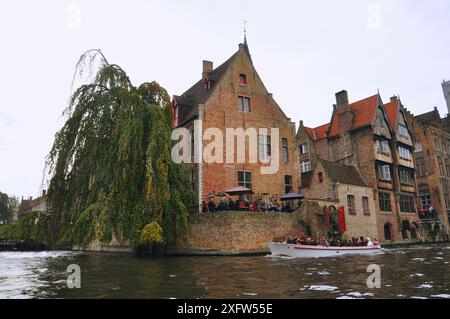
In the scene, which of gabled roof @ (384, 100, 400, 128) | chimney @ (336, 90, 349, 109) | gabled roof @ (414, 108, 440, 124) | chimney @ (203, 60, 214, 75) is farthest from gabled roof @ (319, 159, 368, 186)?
gabled roof @ (414, 108, 440, 124)

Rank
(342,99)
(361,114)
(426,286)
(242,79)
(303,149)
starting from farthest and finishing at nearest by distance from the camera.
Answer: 1. (303,149)
2. (342,99)
3. (361,114)
4. (242,79)
5. (426,286)

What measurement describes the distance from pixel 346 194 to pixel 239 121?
34.0 ft

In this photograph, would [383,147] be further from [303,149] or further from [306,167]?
[303,149]

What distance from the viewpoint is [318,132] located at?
136ft

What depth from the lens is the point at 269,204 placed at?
84.6 feet

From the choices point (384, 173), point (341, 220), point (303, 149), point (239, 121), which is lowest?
point (341, 220)

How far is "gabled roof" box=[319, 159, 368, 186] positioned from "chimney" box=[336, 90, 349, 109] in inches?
258

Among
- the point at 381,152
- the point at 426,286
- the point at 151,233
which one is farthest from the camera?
the point at 381,152

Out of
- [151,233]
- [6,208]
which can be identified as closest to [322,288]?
[151,233]

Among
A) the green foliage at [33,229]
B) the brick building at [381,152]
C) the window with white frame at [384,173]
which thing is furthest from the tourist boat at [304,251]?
the window with white frame at [384,173]

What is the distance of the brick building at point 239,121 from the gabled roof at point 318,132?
10.0 meters

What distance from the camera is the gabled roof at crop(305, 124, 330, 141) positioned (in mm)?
39869

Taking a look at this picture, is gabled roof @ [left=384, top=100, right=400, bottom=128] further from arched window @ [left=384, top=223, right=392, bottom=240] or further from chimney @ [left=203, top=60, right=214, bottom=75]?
chimney @ [left=203, top=60, right=214, bottom=75]
